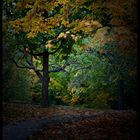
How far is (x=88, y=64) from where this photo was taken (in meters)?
24.3

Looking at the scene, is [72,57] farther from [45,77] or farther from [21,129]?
[21,129]

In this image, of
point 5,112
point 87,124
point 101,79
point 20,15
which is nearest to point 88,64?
point 101,79

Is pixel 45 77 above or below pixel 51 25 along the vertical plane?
below

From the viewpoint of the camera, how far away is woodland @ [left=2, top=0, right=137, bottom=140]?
1039 centimetres

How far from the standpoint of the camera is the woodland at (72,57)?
10.4 metres

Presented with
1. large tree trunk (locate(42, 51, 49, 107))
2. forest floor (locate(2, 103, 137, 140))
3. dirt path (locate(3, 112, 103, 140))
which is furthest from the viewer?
large tree trunk (locate(42, 51, 49, 107))

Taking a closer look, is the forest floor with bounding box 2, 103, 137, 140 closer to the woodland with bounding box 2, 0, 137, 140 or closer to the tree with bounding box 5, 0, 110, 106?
the woodland with bounding box 2, 0, 137, 140

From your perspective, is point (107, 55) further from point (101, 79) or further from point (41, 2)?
point (41, 2)

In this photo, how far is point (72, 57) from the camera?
26000 mm

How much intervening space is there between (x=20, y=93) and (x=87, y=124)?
15077 millimetres

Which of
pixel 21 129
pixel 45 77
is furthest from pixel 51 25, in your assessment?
pixel 45 77

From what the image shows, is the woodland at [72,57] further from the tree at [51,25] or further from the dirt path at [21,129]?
the dirt path at [21,129]

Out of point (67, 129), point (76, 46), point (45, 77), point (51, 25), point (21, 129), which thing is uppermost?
point (51, 25)

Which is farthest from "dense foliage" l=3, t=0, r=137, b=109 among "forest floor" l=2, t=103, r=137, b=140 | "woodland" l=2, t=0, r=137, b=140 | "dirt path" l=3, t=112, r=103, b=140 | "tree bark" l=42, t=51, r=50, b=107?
"dirt path" l=3, t=112, r=103, b=140
